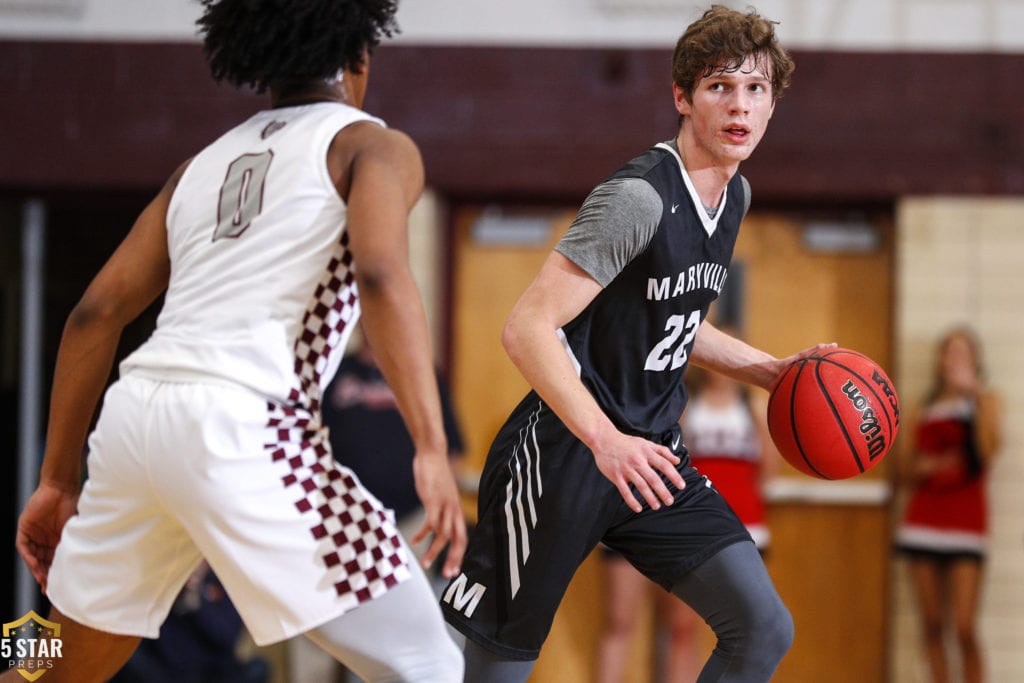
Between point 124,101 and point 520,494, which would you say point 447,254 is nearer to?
point 124,101

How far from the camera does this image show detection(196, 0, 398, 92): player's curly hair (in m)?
2.62

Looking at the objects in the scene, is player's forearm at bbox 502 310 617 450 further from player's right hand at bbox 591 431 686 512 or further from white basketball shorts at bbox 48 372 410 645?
white basketball shorts at bbox 48 372 410 645

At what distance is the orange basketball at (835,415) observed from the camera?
303 centimetres

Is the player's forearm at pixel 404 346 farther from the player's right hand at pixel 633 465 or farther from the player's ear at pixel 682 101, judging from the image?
the player's ear at pixel 682 101

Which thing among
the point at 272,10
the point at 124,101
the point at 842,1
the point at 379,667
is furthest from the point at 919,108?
the point at 379,667

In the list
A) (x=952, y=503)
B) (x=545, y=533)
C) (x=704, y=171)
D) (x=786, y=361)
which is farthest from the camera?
(x=952, y=503)

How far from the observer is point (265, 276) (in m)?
2.44

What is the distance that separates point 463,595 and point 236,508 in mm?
737

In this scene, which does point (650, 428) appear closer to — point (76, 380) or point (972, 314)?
point (76, 380)

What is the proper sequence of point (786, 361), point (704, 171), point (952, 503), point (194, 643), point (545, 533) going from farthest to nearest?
1. point (952, 503)
2. point (194, 643)
3. point (786, 361)
4. point (704, 171)
5. point (545, 533)

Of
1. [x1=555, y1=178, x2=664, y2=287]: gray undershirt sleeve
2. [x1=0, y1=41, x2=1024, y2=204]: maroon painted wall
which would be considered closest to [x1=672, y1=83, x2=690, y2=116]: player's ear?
[x1=555, y1=178, x2=664, y2=287]: gray undershirt sleeve

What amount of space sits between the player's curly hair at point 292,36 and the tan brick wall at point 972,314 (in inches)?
167

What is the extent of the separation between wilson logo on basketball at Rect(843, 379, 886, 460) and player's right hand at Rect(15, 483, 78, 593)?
1.80 meters

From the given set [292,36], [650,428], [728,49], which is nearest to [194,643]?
[650,428]
